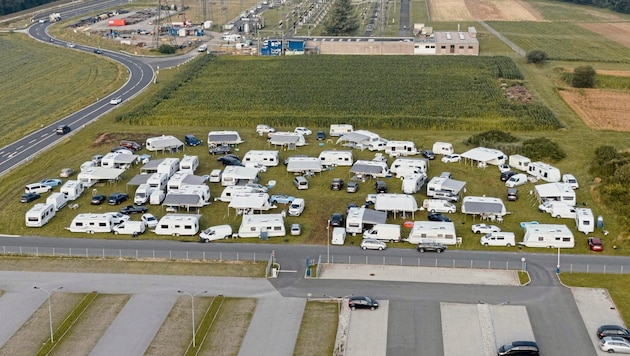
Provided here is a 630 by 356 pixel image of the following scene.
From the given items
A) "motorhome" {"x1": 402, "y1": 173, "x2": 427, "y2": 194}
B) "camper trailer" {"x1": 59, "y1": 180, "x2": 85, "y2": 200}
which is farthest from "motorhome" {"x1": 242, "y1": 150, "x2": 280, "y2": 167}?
"camper trailer" {"x1": 59, "y1": 180, "x2": 85, "y2": 200}

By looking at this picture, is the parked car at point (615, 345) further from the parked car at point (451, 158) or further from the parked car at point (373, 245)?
the parked car at point (451, 158)

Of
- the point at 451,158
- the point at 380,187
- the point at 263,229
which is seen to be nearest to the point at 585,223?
the point at 380,187

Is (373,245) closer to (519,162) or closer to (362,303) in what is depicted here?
(362,303)

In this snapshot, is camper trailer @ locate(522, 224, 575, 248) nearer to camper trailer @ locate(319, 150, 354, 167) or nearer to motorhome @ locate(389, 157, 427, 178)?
motorhome @ locate(389, 157, 427, 178)

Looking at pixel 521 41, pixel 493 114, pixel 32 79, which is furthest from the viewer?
pixel 521 41

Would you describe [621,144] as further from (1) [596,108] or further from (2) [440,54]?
(2) [440,54]

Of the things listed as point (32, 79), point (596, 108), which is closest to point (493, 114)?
point (596, 108)
